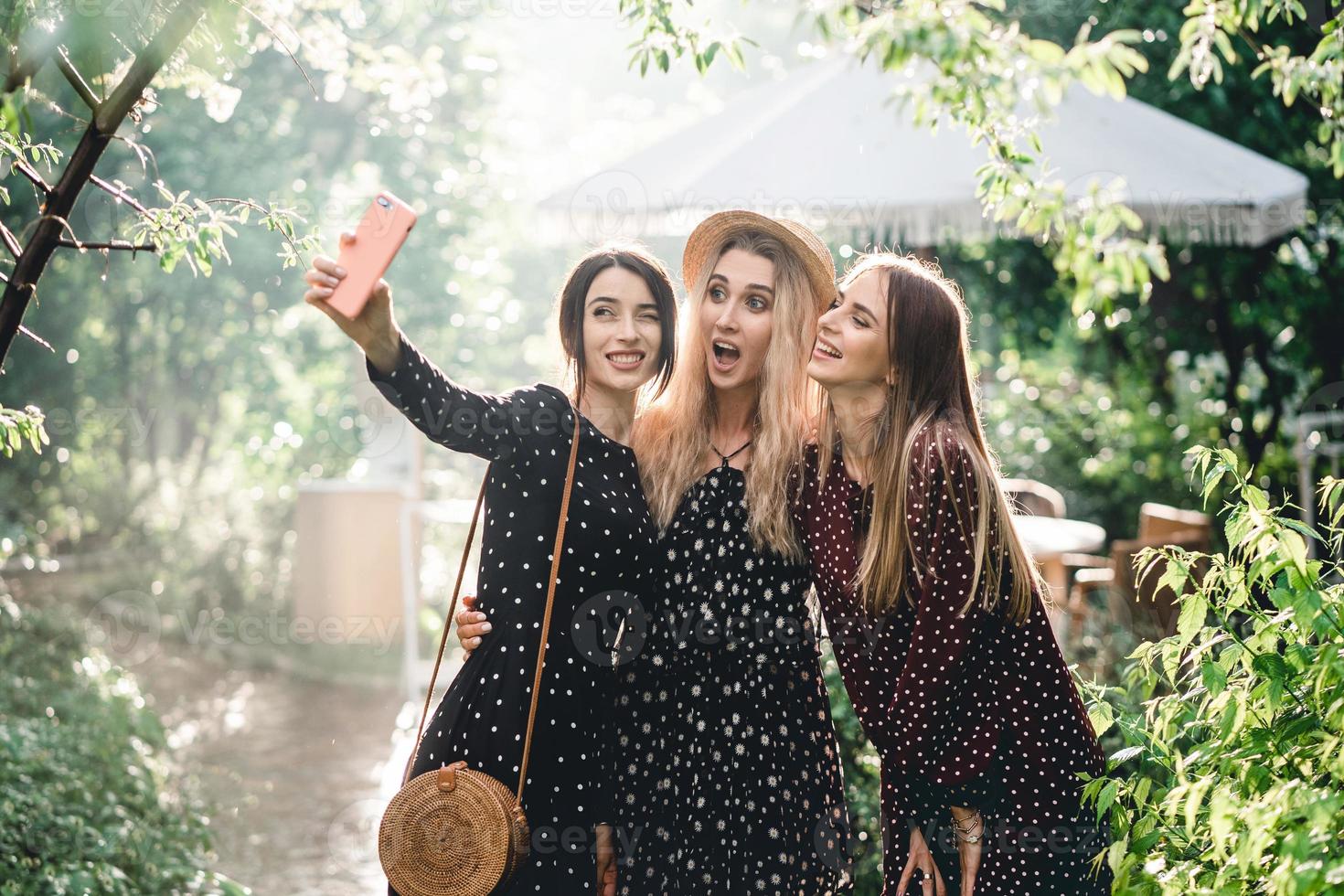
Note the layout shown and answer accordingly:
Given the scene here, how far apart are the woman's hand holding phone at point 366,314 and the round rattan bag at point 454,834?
752mm

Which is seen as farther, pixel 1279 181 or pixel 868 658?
pixel 1279 181

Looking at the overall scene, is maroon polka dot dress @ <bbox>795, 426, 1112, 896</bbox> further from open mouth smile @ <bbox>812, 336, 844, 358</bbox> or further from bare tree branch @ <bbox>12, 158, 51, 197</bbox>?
bare tree branch @ <bbox>12, 158, 51, 197</bbox>

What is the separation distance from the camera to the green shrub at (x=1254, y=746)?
164 cm

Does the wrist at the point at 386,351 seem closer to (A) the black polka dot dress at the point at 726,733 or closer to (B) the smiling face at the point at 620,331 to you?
(B) the smiling face at the point at 620,331

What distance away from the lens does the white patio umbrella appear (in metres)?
4.97

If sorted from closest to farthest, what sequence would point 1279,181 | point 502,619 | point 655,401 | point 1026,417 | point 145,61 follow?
point 145,61
point 502,619
point 655,401
point 1279,181
point 1026,417

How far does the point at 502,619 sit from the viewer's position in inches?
98.3

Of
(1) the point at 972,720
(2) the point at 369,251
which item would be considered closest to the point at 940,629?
(1) the point at 972,720

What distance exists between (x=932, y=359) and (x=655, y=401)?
27.9 inches

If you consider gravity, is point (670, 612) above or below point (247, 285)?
below

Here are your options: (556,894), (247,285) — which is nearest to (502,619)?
(556,894)

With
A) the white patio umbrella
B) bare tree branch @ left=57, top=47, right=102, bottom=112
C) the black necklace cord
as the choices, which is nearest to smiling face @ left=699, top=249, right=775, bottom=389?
the black necklace cord

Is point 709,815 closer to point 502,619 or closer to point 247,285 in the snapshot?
point 502,619

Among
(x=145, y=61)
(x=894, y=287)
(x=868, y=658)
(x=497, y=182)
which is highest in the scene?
(x=497, y=182)
